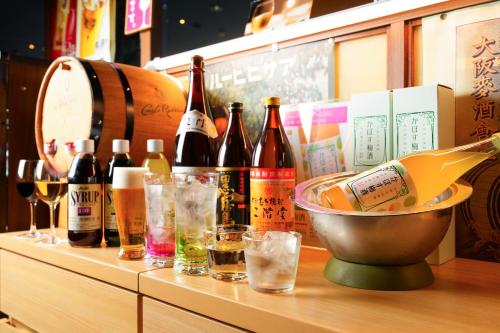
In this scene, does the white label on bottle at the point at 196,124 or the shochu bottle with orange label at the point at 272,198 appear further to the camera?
the white label on bottle at the point at 196,124

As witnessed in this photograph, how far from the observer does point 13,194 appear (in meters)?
1.49

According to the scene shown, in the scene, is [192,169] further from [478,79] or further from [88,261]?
[478,79]

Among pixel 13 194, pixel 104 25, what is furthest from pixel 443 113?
pixel 104 25

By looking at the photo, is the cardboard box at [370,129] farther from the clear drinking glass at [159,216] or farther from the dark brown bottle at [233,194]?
the clear drinking glass at [159,216]

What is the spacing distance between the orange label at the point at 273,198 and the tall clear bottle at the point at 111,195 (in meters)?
0.36

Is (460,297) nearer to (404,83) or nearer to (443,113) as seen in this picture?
(443,113)

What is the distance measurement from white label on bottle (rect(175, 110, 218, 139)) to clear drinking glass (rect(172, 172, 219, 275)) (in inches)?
8.9

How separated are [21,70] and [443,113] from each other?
1.40 meters

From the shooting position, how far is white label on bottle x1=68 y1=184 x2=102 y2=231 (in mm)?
1022

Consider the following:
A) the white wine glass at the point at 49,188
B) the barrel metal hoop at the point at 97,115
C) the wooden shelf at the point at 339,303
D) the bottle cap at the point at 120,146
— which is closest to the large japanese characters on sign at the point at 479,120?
the wooden shelf at the point at 339,303

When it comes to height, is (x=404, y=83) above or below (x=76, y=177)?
above

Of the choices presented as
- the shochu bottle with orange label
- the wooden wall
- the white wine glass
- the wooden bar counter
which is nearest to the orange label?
the shochu bottle with orange label

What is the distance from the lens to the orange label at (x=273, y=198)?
0.86m

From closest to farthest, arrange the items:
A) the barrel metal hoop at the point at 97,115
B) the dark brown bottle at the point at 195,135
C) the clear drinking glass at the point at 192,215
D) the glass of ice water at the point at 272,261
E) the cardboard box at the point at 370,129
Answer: the glass of ice water at the point at 272,261
the clear drinking glass at the point at 192,215
the cardboard box at the point at 370,129
the dark brown bottle at the point at 195,135
the barrel metal hoop at the point at 97,115
